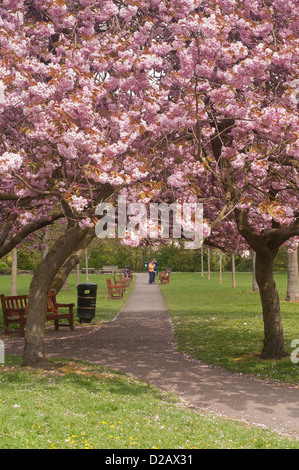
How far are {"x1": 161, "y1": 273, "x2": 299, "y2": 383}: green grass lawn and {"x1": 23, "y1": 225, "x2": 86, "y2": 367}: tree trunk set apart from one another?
342cm

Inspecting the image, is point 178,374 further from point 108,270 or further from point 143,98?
point 108,270

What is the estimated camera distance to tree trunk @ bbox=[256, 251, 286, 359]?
9.86 metres

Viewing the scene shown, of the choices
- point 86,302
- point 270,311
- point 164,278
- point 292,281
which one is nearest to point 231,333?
point 270,311

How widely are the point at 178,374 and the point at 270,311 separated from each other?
230 centimetres

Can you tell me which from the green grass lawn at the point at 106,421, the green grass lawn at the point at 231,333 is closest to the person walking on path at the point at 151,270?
the green grass lawn at the point at 231,333

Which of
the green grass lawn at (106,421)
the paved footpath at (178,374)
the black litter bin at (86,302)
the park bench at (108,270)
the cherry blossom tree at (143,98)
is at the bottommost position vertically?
the paved footpath at (178,374)

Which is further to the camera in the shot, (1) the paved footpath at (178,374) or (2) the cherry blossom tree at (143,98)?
(2) the cherry blossom tree at (143,98)

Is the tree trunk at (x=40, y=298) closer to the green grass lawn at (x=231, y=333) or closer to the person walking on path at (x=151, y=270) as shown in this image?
the green grass lawn at (x=231, y=333)

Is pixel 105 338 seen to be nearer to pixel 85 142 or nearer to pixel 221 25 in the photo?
pixel 85 142

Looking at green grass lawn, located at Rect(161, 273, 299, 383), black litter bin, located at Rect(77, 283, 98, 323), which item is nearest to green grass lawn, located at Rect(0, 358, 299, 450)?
green grass lawn, located at Rect(161, 273, 299, 383)

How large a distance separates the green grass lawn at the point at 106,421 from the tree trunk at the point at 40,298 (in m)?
1.01

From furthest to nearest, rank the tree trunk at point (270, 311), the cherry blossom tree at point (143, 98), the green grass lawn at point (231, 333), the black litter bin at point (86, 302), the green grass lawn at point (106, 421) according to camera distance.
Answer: the black litter bin at point (86, 302) < the tree trunk at point (270, 311) < the green grass lawn at point (231, 333) < the cherry blossom tree at point (143, 98) < the green grass lawn at point (106, 421)

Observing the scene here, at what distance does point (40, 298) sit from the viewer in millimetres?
9023

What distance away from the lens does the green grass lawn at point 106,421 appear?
5.11 m
